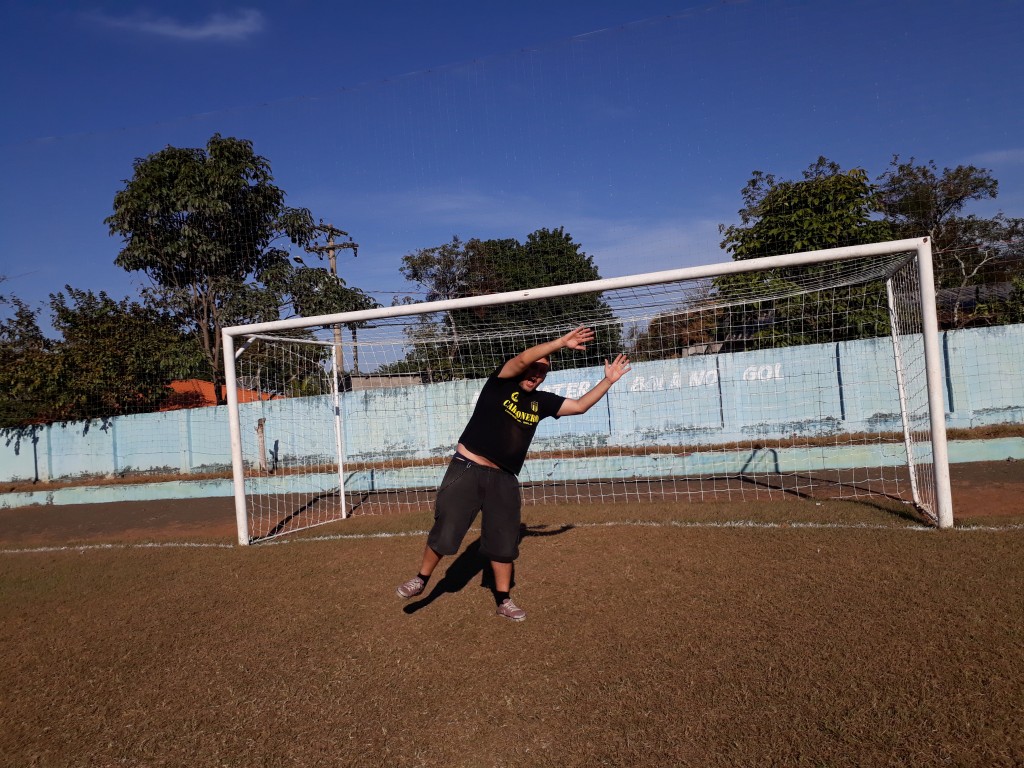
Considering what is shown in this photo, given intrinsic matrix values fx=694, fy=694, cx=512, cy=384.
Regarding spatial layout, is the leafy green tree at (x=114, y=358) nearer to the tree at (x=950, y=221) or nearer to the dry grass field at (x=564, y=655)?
the dry grass field at (x=564, y=655)

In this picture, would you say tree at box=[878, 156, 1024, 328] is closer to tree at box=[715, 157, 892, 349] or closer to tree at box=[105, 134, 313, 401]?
tree at box=[715, 157, 892, 349]

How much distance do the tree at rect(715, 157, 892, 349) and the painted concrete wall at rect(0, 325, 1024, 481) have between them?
1.62 feet

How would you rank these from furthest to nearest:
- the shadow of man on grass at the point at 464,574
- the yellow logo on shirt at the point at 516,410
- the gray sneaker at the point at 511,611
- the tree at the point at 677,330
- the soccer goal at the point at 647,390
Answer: the tree at the point at 677,330 < the soccer goal at the point at 647,390 < the shadow of man on grass at the point at 464,574 < the yellow logo on shirt at the point at 516,410 < the gray sneaker at the point at 511,611

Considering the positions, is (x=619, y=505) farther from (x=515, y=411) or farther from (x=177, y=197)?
(x=177, y=197)

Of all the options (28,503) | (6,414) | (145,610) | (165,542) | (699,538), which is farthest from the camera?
(6,414)

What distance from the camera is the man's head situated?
432 centimetres

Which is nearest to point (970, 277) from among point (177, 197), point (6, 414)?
point (177, 197)

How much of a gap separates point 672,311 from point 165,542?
6.64m

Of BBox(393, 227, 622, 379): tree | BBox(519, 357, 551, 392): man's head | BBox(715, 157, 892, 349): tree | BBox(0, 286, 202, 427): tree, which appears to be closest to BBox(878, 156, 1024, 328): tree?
BBox(715, 157, 892, 349): tree

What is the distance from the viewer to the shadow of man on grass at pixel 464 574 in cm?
488

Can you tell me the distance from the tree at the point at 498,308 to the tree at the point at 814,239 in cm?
272

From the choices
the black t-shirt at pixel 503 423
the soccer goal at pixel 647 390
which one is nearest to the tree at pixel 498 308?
the soccer goal at pixel 647 390

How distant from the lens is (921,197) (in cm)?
1490

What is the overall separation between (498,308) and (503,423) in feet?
19.5
